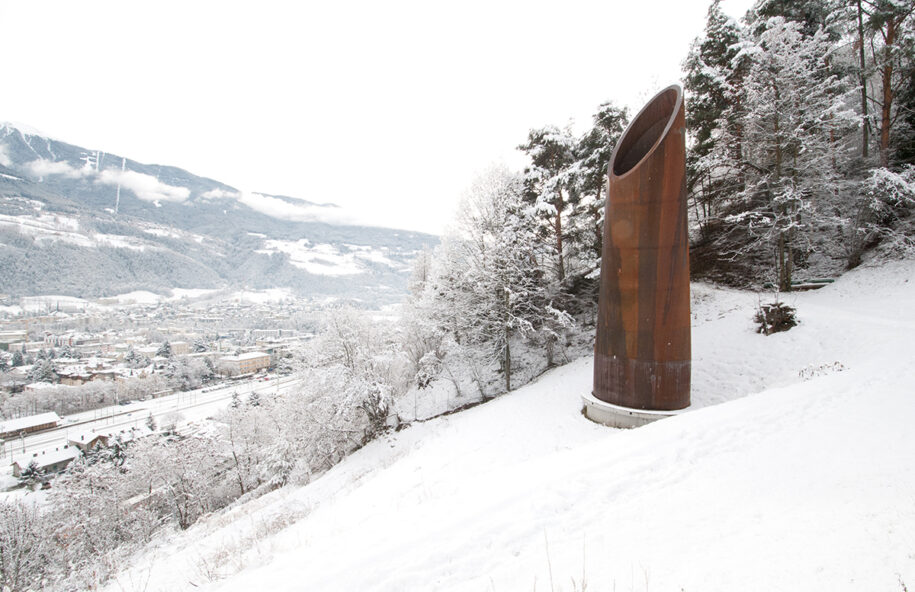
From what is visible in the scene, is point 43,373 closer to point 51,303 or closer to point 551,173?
point 551,173

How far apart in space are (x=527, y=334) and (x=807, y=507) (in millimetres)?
14105

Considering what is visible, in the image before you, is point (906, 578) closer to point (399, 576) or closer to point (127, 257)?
point (399, 576)

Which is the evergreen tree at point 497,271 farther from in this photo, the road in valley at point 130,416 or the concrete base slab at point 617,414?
the road in valley at point 130,416

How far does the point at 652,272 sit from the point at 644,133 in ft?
12.9

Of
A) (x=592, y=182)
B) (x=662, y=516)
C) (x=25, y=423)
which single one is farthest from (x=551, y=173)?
(x=25, y=423)

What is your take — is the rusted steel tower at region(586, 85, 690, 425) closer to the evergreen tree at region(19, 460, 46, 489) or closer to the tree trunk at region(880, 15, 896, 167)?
the tree trunk at region(880, 15, 896, 167)

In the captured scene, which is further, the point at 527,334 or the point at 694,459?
the point at 527,334

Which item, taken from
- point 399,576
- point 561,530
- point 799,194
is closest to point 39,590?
point 399,576

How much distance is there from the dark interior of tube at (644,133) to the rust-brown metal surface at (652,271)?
0.03 m

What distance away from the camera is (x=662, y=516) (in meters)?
3.92

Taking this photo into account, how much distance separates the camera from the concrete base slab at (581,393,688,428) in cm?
944

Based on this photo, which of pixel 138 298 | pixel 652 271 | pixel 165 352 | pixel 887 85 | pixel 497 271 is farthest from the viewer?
pixel 138 298

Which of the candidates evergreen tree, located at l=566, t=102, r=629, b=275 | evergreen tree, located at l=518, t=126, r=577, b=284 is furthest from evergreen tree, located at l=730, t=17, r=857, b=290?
evergreen tree, located at l=518, t=126, r=577, b=284

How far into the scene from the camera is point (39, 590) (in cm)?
853
